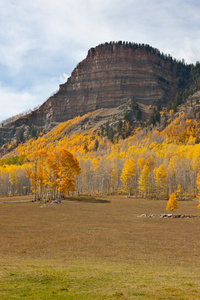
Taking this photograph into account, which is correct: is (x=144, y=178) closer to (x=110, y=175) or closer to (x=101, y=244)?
(x=110, y=175)

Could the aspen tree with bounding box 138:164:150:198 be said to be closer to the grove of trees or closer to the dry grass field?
the grove of trees

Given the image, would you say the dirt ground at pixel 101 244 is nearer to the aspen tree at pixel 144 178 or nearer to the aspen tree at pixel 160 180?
the aspen tree at pixel 160 180

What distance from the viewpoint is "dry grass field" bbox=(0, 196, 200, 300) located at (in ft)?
35.8

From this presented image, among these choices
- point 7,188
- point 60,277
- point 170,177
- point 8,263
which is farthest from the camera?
point 7,188

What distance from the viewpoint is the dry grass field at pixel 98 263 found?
10906mm

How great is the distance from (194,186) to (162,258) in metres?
80.5

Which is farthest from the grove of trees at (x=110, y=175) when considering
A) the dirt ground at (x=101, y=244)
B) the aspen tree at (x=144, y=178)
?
the dirt ground at (x=101, y=244)

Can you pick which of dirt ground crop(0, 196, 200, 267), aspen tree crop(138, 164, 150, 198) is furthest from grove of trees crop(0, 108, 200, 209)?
dirt ground crop(0, 196, 200, 267)

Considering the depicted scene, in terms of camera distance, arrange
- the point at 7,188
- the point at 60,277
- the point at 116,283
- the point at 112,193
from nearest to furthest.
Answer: the point at 116,283 → the point at 60,277 → the point at 112,193 → the point at 7,188

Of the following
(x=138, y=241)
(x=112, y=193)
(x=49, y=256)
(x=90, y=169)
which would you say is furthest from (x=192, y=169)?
(x=49, y=256)

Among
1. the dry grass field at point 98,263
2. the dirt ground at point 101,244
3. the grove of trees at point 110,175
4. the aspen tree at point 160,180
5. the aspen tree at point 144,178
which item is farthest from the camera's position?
the aspen tree at point 144,178

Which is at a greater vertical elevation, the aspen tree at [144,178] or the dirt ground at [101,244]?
the aspen tree at [144,178]

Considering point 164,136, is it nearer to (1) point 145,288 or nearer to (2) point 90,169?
(2) point 90,169

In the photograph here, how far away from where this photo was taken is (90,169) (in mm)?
115938
